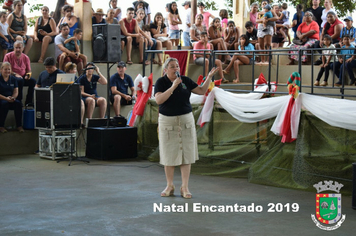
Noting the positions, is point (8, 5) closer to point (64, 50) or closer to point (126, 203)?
point (64, 50)

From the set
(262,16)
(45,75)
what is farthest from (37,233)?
(262,16)

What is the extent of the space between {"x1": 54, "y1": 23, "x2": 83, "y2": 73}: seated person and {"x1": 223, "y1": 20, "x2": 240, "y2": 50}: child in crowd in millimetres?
4486

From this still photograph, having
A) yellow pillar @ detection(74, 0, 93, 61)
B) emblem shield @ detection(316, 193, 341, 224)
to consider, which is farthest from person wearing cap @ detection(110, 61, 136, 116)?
emblem shield @ detection(316, 193, 341, 224)

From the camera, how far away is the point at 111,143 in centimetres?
999

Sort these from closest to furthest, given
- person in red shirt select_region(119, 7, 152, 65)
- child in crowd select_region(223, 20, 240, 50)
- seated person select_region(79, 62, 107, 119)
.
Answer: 1. seated person select_region(79, 62, 107, 119)
2. person in red shirt select_region(119, 7, 152, 65)
3. child in crowd select_region(223, 20, 240, 50)

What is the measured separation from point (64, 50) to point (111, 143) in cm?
317

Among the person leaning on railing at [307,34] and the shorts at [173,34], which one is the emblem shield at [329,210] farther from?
the shorts at [173,34]

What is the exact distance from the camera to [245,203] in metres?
6.53

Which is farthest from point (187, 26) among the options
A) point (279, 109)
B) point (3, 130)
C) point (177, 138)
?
point (177, 138)

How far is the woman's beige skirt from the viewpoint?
21.9 ft

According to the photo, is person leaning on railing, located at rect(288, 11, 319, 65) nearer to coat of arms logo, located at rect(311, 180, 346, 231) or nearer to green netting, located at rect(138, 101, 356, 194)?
green netting, located at rect(138, 101, 356, 194)

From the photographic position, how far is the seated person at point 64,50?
1209 centimetres

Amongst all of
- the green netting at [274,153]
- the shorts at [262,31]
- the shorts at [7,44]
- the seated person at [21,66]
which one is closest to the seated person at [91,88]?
the seated person at [21,66]

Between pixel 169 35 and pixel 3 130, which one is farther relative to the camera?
pixel 169 35
